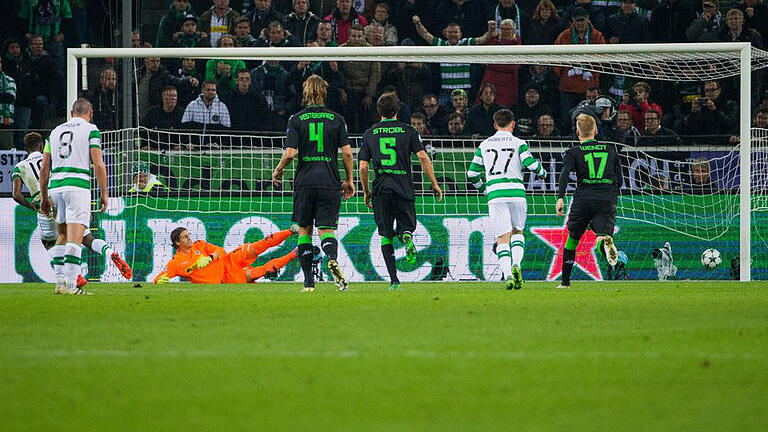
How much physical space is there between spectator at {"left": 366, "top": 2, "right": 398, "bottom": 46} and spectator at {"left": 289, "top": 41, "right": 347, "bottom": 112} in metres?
1.04

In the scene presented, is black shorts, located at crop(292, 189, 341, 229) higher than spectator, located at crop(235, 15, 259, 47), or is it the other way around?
spectator, located at crop(235, 15, 259, 47)

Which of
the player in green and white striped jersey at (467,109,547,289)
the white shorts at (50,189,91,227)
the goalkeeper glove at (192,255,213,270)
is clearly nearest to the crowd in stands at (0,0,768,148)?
the goalkeeper glove at (192,255,213,270)

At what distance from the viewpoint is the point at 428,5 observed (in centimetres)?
1952

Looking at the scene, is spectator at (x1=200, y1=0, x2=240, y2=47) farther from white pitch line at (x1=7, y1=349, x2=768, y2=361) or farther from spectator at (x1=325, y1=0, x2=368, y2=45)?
white pitch line at (x1=7, y1=349, x2=768, y2=361)

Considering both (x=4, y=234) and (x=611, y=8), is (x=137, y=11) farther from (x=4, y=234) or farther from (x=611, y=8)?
(x=611, y=8)

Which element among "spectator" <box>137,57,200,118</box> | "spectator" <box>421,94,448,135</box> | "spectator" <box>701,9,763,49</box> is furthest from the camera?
"spectator" <box>137,57,200,118</box>

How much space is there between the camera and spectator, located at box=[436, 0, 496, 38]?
19156 mm

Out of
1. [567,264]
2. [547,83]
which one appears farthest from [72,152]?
[547,83]

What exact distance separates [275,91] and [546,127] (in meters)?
4.46

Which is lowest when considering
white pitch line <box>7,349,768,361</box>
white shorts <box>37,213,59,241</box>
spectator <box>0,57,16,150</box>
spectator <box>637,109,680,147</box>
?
white pitch line <box>7,349,768,361</box>

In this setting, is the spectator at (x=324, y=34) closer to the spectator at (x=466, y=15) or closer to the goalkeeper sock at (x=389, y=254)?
the spectator at (x=466, y=15)

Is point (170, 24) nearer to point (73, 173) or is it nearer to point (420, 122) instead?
point (420, 122)

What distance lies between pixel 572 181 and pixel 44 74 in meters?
9.09

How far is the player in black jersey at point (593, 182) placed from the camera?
11.7m
